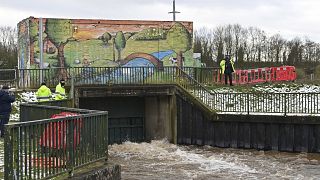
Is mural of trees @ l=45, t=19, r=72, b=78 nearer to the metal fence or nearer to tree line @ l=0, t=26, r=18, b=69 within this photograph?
the metal fence

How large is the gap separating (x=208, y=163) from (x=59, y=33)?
→ 14779 mm

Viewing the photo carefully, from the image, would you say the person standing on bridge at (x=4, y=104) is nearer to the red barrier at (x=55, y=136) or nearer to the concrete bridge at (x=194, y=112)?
the red barrier at (x=55, y=136)

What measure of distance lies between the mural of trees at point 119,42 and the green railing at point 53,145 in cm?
2071

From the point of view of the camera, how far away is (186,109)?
2462cm

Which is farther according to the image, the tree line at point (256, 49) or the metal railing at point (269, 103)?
the tree line at point (256, 49)

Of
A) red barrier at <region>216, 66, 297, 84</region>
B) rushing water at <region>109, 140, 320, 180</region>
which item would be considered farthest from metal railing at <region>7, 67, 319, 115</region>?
red barrier at <region>216, 66, 297, 84</region>

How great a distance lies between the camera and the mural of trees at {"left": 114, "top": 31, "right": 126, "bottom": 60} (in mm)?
30391

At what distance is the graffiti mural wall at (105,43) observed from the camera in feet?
94.3

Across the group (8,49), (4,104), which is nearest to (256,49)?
(8,49)

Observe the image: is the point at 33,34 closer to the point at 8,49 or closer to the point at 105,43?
the point at 105,43

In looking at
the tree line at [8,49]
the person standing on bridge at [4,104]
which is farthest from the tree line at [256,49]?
the person standing on bridge at [4,104]

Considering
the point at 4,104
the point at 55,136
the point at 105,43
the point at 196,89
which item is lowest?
the point at 55,136

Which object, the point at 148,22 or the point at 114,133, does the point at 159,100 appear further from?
the point at 148,22

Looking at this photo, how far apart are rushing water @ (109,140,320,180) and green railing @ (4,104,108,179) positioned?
20.3 ft
